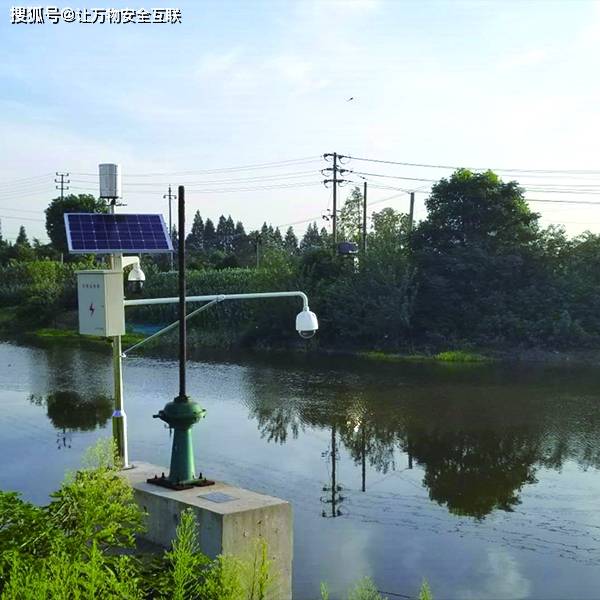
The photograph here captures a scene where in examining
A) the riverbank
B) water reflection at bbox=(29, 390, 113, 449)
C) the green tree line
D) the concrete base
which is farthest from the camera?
the green tree line

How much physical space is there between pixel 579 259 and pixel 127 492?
105ft

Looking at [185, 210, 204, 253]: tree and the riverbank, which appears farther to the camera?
[185, 210, 204, 253]: tree

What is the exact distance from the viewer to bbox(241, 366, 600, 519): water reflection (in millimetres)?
14586

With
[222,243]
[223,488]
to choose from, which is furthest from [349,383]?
[222,243]

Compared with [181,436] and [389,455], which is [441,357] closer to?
[389,455]

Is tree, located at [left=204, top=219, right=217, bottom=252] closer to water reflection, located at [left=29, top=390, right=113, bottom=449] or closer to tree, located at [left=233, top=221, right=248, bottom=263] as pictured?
tree, located at [left=233, top=221, right=248, bottom=263]

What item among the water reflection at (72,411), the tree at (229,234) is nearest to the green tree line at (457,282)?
the water reflection at (72,411)

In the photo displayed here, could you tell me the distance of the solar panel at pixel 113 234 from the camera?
1059 cm

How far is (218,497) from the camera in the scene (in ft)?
27.7

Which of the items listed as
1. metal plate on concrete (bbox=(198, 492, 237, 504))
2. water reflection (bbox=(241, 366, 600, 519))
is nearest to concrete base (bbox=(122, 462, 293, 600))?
metal plate on concrete (bbox=(198, 492, 237, 504))

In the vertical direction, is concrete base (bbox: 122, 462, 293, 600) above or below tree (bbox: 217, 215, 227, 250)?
below

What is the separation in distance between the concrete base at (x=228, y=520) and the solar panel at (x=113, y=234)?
339 centimetres

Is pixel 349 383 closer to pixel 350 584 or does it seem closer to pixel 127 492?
pixel 350 584

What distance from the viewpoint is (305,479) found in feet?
48.0
